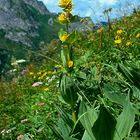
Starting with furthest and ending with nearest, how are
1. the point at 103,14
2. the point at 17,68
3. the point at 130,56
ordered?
the point at 17,68
the point at 103,14
the point at 130,56

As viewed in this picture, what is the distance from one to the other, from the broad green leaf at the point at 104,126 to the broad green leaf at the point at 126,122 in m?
0.06

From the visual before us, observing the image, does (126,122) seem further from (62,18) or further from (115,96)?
(62,18)

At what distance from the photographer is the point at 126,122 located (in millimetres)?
2168

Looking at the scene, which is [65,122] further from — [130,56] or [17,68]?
[17,68]

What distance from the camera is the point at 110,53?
4703 millimetres

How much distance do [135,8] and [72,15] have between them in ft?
21.8

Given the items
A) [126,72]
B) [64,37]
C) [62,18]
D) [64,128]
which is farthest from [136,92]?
[62,18]

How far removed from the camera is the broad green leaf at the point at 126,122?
215 cm

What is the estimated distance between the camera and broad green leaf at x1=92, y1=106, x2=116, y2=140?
6.67 feet

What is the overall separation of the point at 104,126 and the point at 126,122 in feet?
0.50

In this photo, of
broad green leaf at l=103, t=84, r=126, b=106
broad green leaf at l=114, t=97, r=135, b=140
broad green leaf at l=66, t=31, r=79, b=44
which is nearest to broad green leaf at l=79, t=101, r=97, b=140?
broad green leaf at l=114, t=97, r=135, b=140

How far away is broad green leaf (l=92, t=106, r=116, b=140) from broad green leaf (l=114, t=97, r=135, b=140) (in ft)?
0.19

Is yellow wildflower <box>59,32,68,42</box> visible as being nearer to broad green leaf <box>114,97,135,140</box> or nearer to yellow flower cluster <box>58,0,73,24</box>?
yellow flower cluster <box>58,0,73,24</box>

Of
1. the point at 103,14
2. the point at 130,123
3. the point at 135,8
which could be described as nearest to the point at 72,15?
the point at 130,123
